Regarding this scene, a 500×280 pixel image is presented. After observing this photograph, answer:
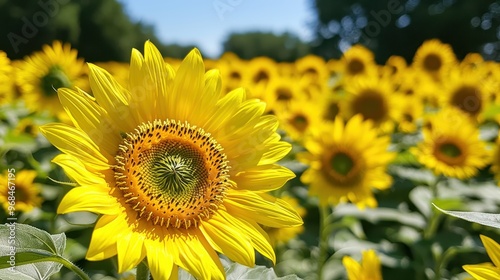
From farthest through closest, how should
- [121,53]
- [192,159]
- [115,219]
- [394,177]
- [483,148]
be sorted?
1. [121,53]
2. [394,177]
3. [483,148]
4. [192,159]
5. [115,219]

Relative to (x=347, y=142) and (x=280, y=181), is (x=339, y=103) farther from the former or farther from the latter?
(x=280, y=181)

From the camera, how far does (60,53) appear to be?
415 cm

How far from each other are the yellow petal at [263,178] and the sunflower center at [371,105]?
129 inches

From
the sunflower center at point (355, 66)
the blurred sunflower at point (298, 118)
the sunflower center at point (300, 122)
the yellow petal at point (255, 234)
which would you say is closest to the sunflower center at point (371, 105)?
the blurred sunflower at point (298, 118)

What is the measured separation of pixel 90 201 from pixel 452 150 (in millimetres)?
2998

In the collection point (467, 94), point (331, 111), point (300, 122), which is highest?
point (467, 94)

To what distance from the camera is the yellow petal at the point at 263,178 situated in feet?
4.56

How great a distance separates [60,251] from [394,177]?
3073 mm

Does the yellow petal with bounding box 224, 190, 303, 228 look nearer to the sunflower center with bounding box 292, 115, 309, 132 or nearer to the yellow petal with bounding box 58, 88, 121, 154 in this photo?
the yellow petal with bounding box 58, 88, 121, 154

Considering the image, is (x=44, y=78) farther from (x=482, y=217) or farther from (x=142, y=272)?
(x=482, y=217)

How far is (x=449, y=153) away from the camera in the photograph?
3.64 metres

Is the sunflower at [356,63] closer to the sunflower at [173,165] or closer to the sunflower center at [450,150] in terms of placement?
the sunflower center at [450,150]

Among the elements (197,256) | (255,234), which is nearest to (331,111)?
(255,234)

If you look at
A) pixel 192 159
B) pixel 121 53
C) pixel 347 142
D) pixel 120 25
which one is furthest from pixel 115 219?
pixel 120 25
